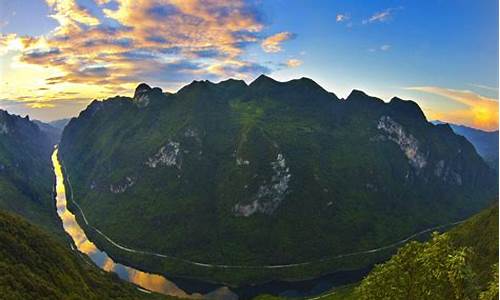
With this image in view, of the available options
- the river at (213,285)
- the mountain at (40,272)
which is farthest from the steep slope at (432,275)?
the river at (213,285)

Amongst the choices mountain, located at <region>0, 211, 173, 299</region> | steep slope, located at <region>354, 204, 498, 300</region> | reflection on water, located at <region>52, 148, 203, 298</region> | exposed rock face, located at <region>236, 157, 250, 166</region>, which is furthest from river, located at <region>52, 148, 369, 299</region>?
steep slope, located at <region>354, 204, 498, 300</region>

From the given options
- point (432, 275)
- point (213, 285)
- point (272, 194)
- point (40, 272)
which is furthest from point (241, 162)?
point (432, 275)

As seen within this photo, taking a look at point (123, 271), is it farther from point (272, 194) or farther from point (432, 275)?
point (432, 275)

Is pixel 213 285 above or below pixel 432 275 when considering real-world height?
below

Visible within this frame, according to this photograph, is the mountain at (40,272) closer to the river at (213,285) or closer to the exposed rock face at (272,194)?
the river at (213,285)

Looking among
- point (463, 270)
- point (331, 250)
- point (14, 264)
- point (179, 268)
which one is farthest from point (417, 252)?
point (331, 250)

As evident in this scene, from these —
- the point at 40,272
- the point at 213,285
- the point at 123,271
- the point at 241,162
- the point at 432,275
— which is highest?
the point at 432,275
